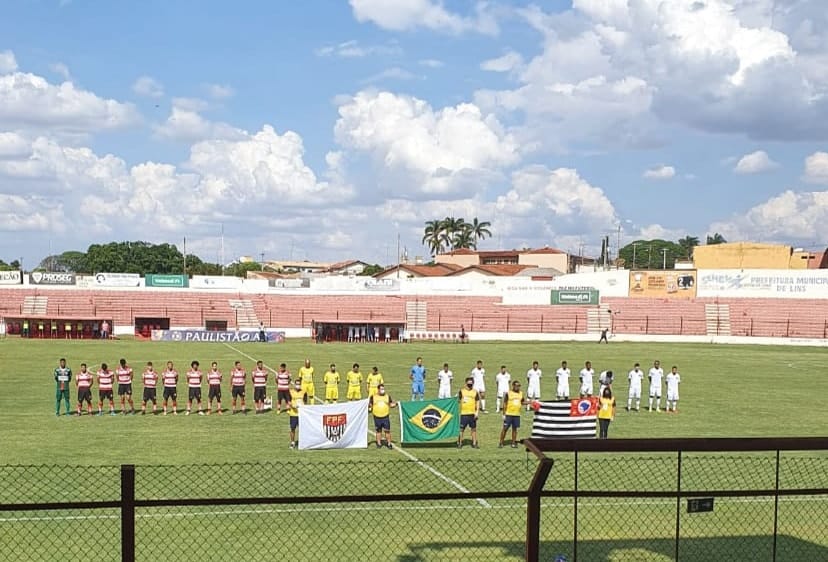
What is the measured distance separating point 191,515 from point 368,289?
2426 inches

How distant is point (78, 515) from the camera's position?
13.0 metres

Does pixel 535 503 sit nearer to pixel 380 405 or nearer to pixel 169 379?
pixel 380 405

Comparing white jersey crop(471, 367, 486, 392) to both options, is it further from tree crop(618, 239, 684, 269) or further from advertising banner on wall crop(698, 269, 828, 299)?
tree crop(618, 239, 684, 269)

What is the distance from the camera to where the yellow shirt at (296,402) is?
1958cm

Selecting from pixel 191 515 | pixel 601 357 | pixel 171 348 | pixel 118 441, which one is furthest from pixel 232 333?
pixel 191 515

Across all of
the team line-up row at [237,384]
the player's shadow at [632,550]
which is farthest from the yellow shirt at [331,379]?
the player's shadow at [632,550]

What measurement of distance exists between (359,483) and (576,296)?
5798 centimetres

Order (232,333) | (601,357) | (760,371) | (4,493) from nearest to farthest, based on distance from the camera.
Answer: (4,493) < (760,371) < (601,357) < (232,333)

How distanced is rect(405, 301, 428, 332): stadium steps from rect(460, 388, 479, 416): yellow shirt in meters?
47.2

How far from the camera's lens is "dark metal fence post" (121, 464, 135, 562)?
20.7 feet

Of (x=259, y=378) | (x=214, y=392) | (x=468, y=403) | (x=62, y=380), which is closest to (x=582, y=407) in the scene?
(x=468, y=403)

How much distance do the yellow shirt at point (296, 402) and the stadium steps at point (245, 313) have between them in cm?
4778

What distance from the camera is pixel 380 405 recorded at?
19.3 m

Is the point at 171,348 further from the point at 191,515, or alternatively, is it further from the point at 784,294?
the point at 784,294
